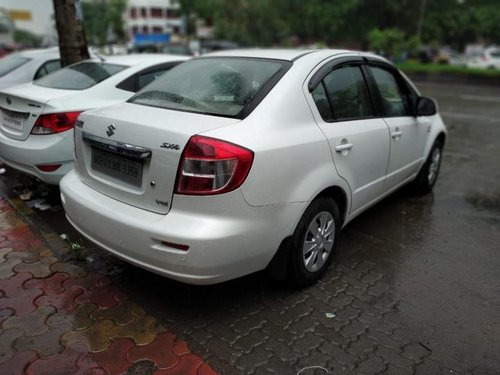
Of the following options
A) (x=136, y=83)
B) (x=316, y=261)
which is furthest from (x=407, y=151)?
(x=136, y=83)

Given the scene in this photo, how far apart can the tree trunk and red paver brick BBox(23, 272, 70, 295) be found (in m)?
4.12

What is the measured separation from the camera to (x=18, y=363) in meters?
2.45

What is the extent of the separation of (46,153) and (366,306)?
3.12 meters

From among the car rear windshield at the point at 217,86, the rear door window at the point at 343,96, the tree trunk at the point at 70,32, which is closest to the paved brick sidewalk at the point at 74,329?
the car rear windshield at the point at 217,86

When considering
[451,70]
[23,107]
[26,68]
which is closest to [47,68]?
[26,68]

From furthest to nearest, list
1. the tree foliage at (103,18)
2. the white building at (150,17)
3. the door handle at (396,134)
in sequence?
the white building at (150,17), the tree foliage at (103,18), the door handle at (396,134)

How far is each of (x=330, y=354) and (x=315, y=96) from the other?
1.70 m

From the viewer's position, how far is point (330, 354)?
256 centimetres

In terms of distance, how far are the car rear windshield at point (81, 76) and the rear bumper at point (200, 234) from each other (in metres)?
2.61

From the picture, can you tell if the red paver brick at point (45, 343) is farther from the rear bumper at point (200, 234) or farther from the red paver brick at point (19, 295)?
the rear bumper at point (200, 234)

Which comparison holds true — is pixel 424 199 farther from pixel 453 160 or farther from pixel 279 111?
pixel 279 111

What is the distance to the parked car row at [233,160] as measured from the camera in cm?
250

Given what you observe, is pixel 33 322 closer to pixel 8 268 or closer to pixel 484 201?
pixel 8 268

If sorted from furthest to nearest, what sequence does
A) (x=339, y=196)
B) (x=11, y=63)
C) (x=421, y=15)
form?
1. (x=421, y=15)
2. (x=11, y=63)
3. (x=339, y=196)
